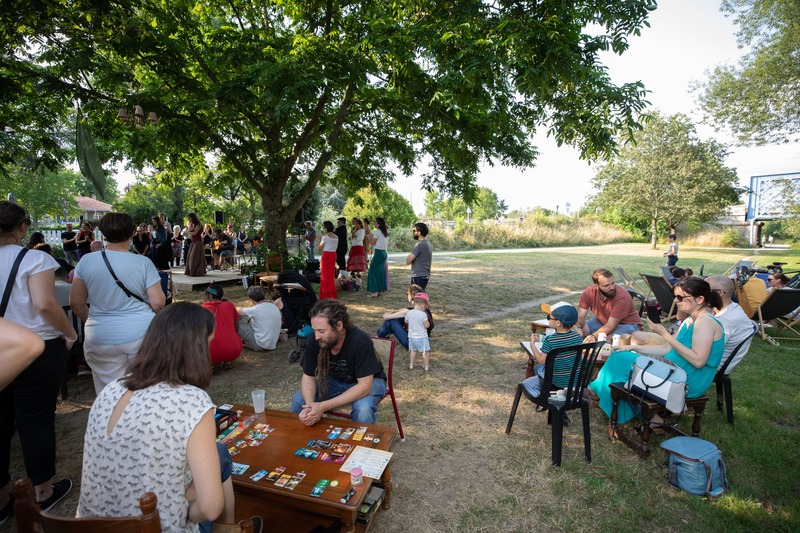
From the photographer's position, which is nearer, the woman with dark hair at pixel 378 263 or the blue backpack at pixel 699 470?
the blue backpack at pixel 699 470

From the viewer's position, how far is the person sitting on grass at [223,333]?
16.9 feet

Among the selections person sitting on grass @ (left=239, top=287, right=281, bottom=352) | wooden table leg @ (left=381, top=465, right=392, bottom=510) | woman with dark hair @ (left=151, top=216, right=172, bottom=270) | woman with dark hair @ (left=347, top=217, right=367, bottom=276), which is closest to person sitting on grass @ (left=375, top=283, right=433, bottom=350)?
person sitting on grass @ (left=239, top=287, right=281, bottom=352)

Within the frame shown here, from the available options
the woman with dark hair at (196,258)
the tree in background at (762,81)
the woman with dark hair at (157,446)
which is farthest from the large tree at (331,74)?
the tree in background at (762,81)

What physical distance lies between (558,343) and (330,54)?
236 inches

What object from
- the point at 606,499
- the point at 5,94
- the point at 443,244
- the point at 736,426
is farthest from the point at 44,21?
the point at 443,244

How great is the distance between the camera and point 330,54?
6711 millimetres

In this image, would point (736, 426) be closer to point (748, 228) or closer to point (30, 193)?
point (748, 228)

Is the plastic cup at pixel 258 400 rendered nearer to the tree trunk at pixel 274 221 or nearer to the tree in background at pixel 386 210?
the tree trunk at pixel 274 221

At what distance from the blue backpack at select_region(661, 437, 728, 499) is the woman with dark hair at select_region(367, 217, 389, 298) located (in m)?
7.24

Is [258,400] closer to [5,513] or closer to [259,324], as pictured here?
[5,513]

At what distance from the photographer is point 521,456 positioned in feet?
11.2

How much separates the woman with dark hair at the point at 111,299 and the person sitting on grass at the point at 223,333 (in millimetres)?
2059

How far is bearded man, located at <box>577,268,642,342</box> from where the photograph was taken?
4.60 meters

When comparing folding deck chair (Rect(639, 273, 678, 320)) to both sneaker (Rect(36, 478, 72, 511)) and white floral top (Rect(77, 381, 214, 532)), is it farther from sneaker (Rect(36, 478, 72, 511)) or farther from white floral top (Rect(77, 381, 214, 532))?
sneaker (Rect(36, 478, 72, 511))
